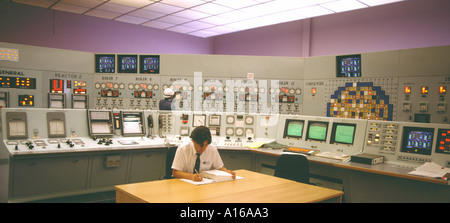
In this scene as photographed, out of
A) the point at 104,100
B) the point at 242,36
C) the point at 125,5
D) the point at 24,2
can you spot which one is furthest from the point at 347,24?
the point at 24,2

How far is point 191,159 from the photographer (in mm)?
2723

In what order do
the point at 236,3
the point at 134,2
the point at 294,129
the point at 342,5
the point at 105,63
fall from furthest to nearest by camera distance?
the point at 134,2
the point at 236,3
the point at 342,5
the point at 105,63
the point at 294,129

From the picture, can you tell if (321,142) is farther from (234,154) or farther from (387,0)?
(387,0)

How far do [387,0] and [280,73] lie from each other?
2216 millimetres

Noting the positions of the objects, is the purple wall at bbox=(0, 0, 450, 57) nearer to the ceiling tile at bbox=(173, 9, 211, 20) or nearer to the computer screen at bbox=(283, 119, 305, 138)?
the ceiling tile at bbox=(173, 9, 211, 20)

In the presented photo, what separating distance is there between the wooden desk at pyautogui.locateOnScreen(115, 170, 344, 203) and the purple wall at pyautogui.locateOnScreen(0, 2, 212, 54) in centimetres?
614

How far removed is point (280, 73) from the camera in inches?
218

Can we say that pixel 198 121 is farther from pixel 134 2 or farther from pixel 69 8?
pixel 69 8

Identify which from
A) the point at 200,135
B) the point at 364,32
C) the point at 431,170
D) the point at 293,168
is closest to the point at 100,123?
the point at 200,135

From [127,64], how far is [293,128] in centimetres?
322

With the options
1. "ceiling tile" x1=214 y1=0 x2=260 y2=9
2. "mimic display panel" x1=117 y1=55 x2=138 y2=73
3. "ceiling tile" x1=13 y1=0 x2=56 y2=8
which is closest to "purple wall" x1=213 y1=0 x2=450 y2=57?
"ceiling tile" x1=214 y1=0 x2=260 y2=9

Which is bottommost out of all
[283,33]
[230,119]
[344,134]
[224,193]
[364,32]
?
[224,193]
